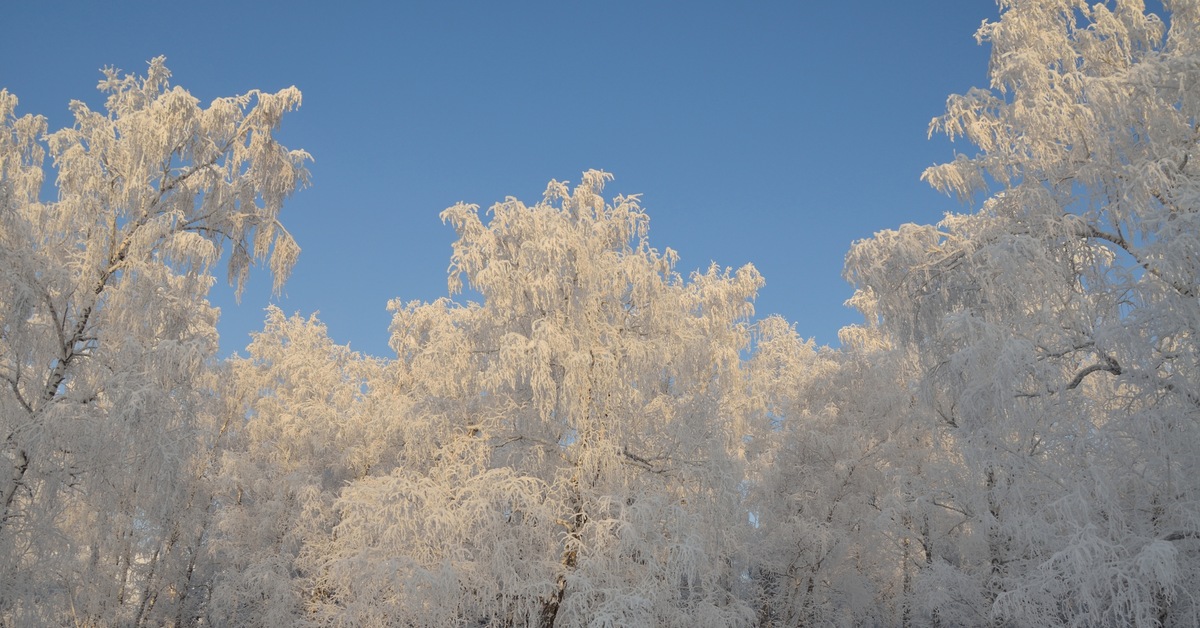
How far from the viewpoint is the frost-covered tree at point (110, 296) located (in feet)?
24.1

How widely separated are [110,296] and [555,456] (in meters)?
5.97

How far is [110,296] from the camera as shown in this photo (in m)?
8.15

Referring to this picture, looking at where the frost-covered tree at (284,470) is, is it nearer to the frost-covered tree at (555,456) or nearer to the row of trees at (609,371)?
the row of trees at (609,371)

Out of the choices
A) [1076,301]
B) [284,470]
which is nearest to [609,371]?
[1076,301]

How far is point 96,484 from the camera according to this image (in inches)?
297

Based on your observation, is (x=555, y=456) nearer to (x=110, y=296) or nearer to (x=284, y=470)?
(x=110, y=296)

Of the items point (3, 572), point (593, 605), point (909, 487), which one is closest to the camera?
point (3, 572)

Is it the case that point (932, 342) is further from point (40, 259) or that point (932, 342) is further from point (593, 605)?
point (40, 259)

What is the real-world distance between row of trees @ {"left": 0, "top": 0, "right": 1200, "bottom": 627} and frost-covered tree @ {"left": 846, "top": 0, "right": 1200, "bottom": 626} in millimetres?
43

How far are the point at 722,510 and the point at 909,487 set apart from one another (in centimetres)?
570

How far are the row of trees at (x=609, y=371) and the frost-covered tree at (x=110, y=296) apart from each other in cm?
4

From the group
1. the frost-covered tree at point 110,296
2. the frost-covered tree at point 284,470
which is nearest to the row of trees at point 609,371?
the frost-covered tree at point 110,296

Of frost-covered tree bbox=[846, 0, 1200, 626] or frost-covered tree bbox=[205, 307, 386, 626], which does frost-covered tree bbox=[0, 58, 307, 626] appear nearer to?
frost-covered tree bbox=[205, 307, 386, 626]

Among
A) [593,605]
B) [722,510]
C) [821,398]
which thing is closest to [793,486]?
[821,398]
